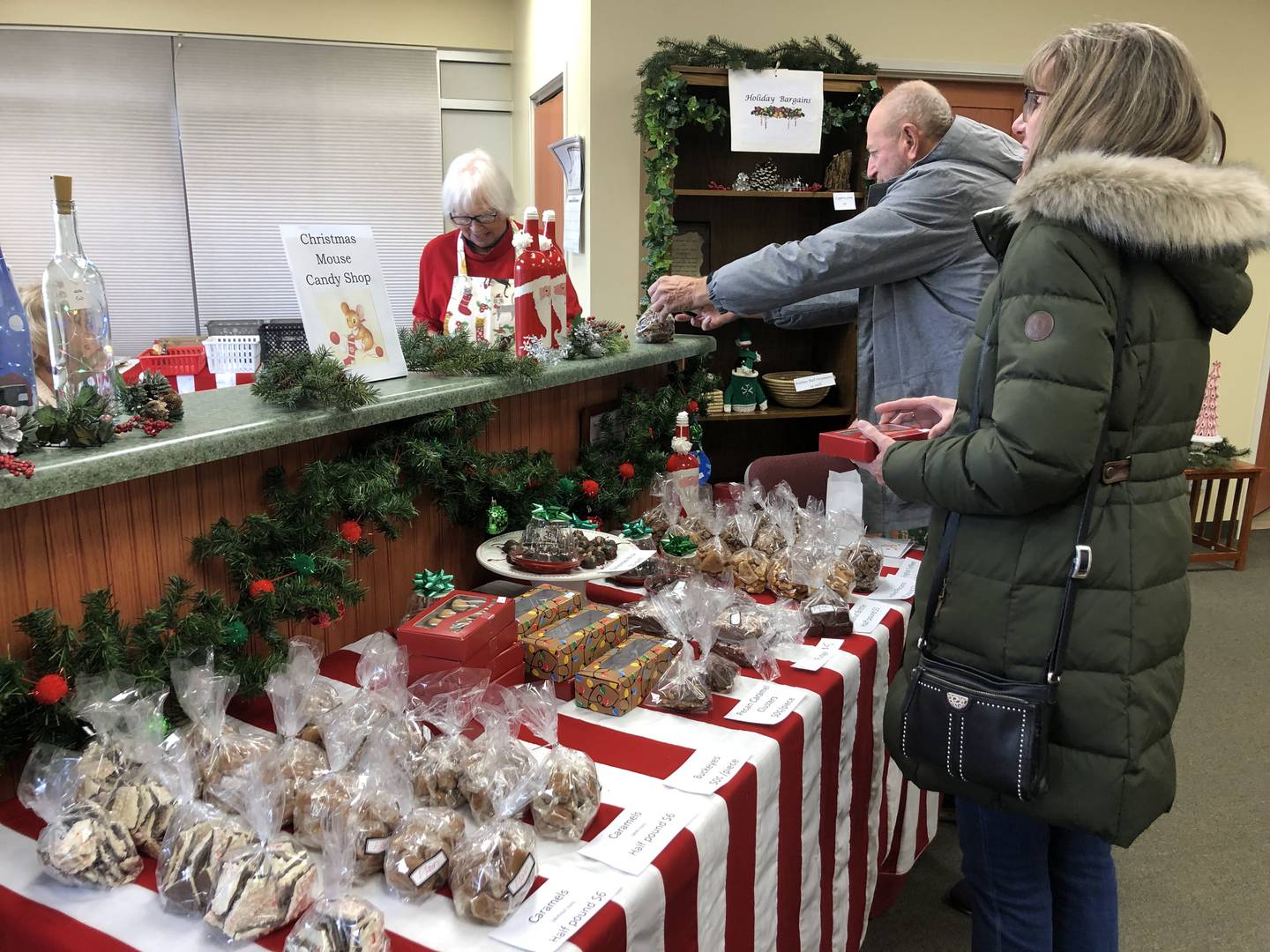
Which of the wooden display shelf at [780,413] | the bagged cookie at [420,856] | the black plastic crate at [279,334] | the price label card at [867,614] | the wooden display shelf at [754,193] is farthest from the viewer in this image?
the black plastic crate at [279,334]

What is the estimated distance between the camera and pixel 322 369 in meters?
1.39

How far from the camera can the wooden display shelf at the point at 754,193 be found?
3932 millimetres

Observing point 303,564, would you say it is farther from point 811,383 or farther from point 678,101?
point 678,101

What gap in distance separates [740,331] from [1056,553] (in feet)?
10.3

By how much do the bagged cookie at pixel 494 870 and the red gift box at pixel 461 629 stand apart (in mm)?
344

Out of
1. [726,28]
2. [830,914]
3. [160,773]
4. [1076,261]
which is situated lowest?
[830,914]

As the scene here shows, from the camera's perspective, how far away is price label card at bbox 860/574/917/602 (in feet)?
6.24

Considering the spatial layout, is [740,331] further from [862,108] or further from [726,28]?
[726,28]

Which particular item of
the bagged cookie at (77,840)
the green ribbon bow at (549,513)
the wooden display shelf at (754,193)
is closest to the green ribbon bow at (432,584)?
the green ribbon bow at (549,513)

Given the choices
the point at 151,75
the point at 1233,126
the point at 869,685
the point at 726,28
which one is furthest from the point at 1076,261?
the point at 151,75

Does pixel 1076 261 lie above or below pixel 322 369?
above

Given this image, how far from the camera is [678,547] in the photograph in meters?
1.91

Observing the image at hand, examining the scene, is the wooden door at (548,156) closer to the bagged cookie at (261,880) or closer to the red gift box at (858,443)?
the red gift box at (858,443)

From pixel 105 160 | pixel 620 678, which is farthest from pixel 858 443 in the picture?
pixel 105 160
